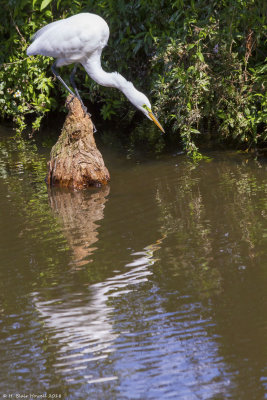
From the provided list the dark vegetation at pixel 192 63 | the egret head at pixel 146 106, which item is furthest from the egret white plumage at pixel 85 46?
the dark vegetation at pixel 192 63

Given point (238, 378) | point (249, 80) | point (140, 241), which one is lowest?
point (238, 378)

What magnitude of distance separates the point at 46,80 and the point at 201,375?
23.6ft

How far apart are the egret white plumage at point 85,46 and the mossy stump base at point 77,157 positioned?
33 centimetres

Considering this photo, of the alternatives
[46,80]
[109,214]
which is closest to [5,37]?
[46,80]

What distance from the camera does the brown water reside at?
3.21 m

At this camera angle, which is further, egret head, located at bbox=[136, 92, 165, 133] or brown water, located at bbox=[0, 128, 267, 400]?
egret head, located at bbox=[136, 92, 165, 133]

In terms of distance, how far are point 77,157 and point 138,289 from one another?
296 cm

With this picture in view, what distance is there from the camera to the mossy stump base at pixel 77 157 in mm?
6918

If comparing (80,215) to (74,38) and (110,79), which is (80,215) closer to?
(110,79)

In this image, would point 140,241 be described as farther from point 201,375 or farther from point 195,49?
point 195,49

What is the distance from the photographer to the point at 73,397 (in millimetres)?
3082

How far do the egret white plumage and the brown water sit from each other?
3.12 feet

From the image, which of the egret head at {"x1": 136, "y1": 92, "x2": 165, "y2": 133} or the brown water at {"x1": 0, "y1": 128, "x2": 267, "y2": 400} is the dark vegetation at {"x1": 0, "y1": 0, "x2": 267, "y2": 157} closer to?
the egret head at {"x1": 136, "y1": 92, "x2": 165, "y2": 133}

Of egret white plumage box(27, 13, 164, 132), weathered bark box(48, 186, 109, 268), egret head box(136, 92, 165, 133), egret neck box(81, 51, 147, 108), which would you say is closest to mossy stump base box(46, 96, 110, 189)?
weathered bark box(48, 186, 109, 268)
